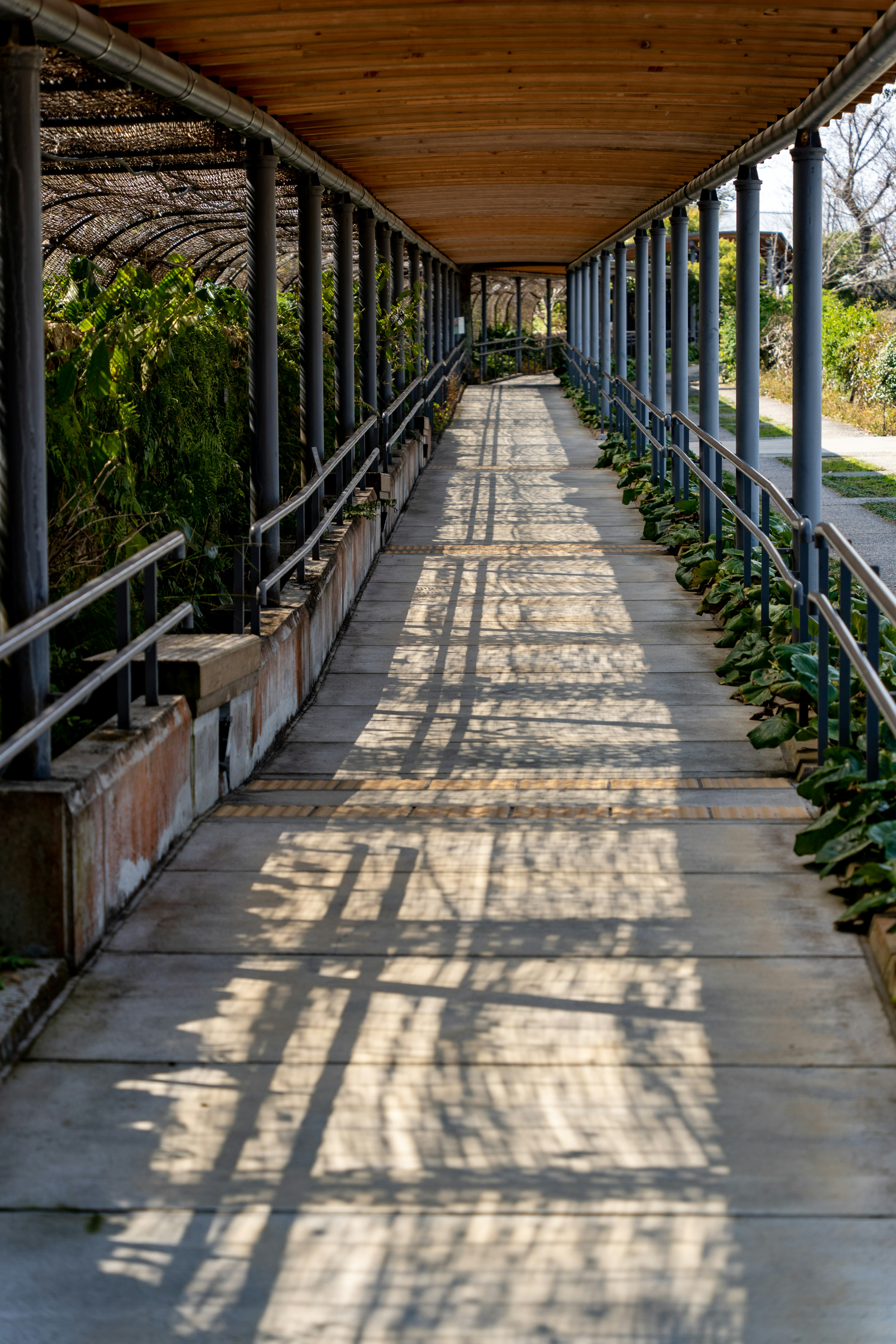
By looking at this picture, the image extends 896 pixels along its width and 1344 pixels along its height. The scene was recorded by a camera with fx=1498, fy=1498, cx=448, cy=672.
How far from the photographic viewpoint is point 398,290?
14.0 metres

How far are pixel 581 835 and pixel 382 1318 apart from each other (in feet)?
8.11

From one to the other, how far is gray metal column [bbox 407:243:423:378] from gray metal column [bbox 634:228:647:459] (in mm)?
2154

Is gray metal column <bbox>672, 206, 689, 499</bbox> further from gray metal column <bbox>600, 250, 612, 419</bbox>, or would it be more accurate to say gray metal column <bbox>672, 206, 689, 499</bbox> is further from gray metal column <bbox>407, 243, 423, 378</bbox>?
gray metal column <bbox>600, 250, 612, 419</bbox>

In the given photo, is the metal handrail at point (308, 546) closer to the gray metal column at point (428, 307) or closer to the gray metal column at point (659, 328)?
the gray metal column at point (659, 328)

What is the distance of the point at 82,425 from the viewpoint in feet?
19.9

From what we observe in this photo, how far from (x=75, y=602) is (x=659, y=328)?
11328mm

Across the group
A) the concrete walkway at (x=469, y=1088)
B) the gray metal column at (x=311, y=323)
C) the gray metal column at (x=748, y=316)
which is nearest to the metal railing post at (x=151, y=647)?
the concrete walkway at (x=469, y=1088)

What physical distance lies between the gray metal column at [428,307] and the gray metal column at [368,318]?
733cm

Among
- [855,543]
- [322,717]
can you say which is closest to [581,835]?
[322,717]

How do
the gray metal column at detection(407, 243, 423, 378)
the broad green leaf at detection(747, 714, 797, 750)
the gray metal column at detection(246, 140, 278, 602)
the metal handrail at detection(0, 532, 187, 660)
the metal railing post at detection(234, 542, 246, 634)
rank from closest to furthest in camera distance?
the metal handrail at detection(0, 532, 187, 660) → the broad green leaf at detection(747, 714, 797, 750) → the metal railing post at detection(234, 542, 246, 634) → the gray metal column at detection(246, 140, 278, 602) → the gray metal column at detection(407, 243, 423, 378)

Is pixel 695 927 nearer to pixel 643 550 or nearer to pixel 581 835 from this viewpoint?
pixel 581 835

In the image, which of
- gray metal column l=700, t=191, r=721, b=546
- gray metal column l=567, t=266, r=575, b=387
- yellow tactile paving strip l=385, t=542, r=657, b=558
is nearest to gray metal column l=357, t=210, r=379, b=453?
yellow tactile paving strip l=385, t=542, r=657, b=558

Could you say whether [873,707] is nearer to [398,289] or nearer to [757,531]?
[757,531]

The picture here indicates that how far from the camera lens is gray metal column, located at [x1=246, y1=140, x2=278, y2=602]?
22.5 ft
